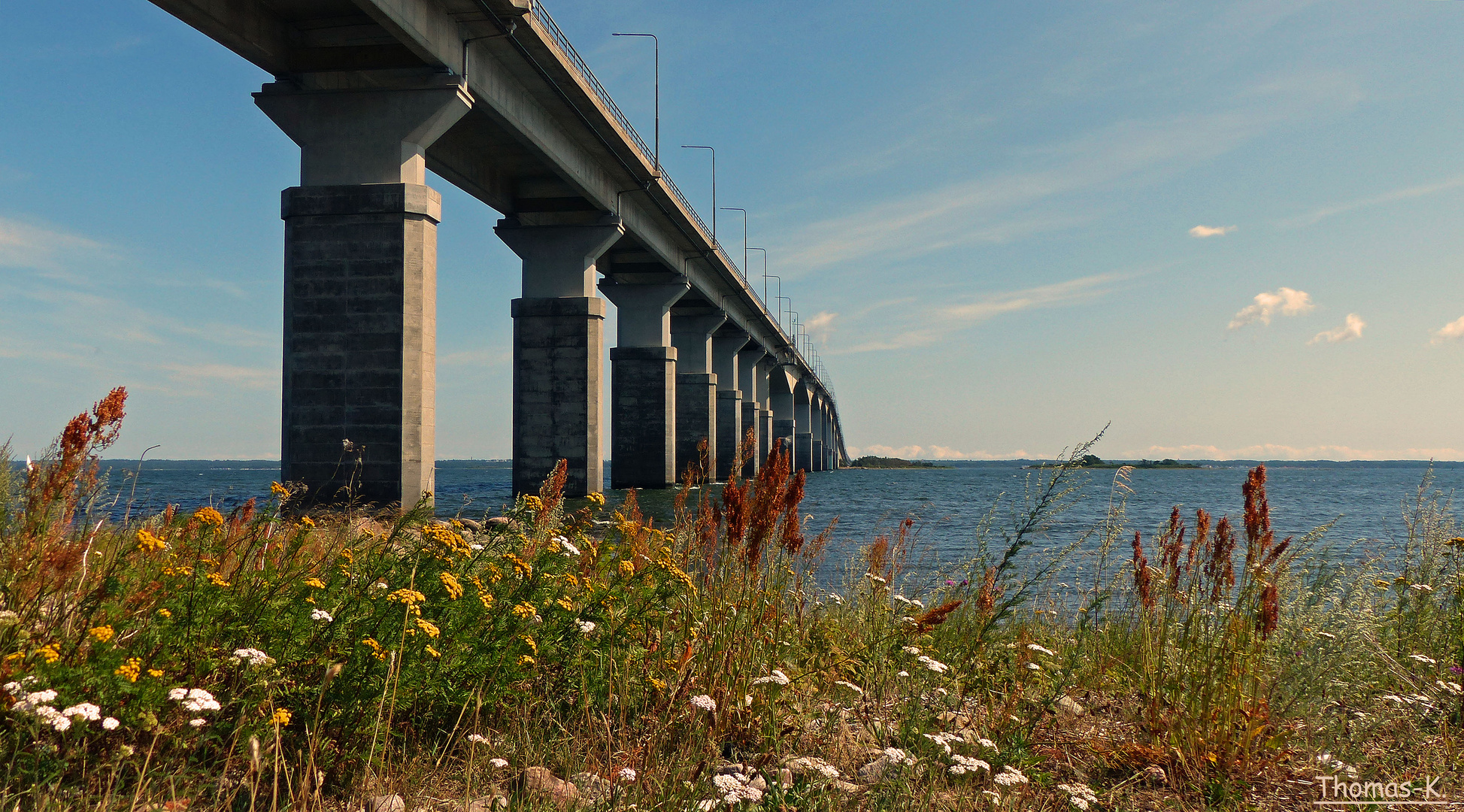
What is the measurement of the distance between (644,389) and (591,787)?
116 ft

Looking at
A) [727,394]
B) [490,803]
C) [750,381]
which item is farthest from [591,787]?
[750,381]

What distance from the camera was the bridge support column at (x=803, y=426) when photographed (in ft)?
313

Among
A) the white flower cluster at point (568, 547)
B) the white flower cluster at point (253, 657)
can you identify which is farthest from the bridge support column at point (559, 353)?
the white flower cluster at point (253, 657)

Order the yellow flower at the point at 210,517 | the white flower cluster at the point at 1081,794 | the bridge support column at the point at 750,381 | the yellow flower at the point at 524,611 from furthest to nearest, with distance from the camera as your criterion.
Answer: the bridge support column at the point at 750,381 → the yellow flower at the point at 210,517 → the yellow flower at the point at 524,611 → the white flower cluster at the point at 1081,794

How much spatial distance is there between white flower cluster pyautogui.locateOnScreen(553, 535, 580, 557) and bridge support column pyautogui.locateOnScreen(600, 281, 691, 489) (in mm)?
33600

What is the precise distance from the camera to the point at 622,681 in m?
3.69

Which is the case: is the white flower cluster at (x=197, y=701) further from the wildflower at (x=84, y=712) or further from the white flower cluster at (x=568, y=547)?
A: the white flower cluster at (x=568, y=547)

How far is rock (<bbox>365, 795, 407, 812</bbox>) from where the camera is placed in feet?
9.39

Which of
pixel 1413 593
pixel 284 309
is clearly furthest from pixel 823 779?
pixel 284 309

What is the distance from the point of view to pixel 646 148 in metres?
28.6

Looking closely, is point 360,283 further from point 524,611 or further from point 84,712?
point 84,712

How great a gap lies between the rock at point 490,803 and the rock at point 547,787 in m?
0.09

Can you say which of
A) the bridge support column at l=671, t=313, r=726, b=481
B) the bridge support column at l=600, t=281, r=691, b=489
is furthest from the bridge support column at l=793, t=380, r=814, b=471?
the bridge support column at l=600, t=281, r=691, b=489

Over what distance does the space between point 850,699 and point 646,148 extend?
26.6 m
